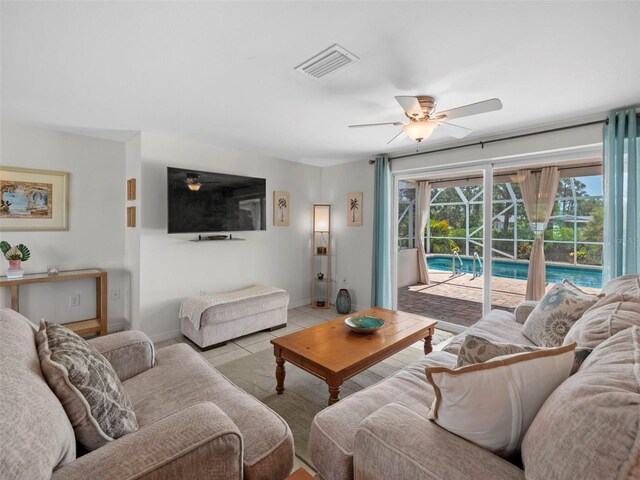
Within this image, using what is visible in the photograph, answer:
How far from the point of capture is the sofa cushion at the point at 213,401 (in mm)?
1168

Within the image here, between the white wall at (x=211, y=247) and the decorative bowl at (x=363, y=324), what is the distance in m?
2.06

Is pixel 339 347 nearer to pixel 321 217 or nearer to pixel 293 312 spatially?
pixel 293 312

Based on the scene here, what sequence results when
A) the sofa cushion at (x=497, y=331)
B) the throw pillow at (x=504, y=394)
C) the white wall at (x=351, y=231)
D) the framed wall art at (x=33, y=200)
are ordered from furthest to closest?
the white wall at (x=351, y=231)
the framed wall art at (x=33, y=200)
the sofa cushion at (x=497, y=331)
the throw pillow at (x=504, y=394)

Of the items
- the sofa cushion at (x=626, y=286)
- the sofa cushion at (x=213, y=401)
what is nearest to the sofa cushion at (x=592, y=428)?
the sofa cushion at (x=213, y=401)

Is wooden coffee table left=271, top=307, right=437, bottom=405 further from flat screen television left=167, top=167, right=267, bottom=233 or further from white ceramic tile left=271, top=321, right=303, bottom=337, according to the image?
flat screen television left=167, top=167, right=267, bottom=233

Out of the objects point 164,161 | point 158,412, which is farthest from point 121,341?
point 164,161

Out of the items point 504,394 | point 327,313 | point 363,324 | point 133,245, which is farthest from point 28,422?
point 327,313

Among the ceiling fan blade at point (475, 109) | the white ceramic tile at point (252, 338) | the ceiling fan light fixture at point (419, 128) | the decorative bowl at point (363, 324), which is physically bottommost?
the white ceramic tile at point (252, 338)

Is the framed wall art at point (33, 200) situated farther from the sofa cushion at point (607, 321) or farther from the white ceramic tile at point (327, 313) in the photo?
the sofa cushion at point (607, 321)

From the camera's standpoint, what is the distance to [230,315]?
330cm

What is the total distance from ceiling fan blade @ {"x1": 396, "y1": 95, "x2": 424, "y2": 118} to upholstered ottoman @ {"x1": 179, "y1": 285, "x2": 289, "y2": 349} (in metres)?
2.49

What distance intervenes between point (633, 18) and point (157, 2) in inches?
89.9

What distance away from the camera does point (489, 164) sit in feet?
11.6

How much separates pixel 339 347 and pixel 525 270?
2.55 metres
